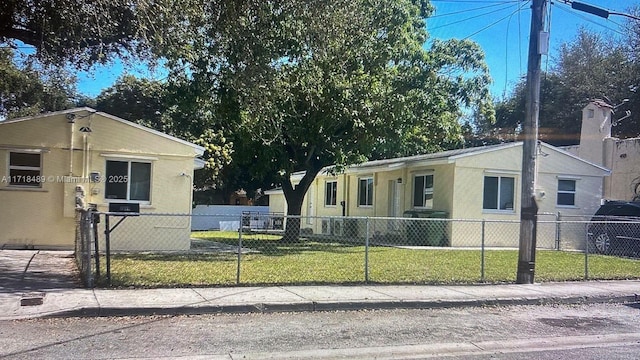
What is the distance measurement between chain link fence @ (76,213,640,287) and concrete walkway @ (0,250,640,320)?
1.80 ft

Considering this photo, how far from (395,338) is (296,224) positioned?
1215 cm

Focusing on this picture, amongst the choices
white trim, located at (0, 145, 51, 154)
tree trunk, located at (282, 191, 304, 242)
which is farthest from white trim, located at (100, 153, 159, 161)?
tree trunk, located at (282, 191, 304, 242)

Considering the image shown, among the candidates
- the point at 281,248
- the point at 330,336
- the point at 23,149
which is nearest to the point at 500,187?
the point at 281,248

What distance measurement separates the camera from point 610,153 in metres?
24.7

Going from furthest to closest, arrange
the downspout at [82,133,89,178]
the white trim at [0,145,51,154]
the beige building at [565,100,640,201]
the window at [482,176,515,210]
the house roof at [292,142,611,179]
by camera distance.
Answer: the beige building at [565,100,640,201], the window at [482,176,515,210], the house roof at [292,142,611,179], the downspout at [82,133,89,178], the white trim at [0,145,51,154]

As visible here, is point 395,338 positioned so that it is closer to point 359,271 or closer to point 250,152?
point 359,271

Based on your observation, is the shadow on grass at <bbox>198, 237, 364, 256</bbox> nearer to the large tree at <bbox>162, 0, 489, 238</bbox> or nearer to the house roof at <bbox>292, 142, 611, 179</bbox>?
the large tree at <bbox>162, 0, 489, 238</bbox>

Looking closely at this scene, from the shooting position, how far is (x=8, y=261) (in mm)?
12109

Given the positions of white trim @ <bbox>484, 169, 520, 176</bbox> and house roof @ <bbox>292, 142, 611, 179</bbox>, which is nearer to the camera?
house roof @ <bbox>292, 142, 611, 179</bbox>

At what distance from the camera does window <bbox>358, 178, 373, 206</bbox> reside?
Result: 24.2m

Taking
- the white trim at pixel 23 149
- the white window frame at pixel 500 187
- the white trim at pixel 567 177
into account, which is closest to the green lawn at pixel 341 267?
the white window frame at pixel 500 187

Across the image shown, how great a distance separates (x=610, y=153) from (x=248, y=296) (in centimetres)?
2152

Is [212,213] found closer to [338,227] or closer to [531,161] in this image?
[338,227]

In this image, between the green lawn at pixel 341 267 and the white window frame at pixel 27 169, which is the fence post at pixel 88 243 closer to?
the green lawn at pixel 341 267
